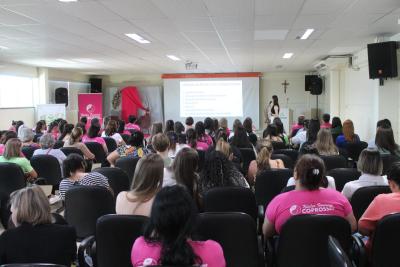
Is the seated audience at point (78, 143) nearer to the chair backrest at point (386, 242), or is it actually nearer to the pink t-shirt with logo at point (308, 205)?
the pink t-shirt with logo at point (308, 205)

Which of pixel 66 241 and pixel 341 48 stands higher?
pixel 341 48

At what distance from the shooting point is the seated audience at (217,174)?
327cm

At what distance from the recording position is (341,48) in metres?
9.17

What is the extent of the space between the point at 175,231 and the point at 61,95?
482 inches

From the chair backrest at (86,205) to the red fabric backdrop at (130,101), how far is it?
39.7 feet

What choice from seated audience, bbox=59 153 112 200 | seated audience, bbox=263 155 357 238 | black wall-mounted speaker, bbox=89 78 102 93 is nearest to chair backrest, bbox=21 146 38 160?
seated audience, bbox=59 153 112 200

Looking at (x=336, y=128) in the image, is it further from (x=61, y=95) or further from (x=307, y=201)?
(x=61, y=95)

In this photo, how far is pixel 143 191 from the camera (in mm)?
2725

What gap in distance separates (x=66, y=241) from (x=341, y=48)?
27.4ft

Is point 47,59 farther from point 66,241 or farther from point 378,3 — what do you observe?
point 66,241

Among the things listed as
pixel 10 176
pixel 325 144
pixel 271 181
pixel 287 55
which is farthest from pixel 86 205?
pixel 287 55

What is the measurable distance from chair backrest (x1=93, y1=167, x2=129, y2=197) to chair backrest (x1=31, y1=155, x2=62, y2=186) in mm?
1435

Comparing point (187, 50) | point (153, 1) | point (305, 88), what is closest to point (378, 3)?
point (153, 1)

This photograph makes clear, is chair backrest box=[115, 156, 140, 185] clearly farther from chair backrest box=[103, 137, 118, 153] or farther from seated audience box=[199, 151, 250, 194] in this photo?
chair backrest box=[103, 137, 118, 153]
